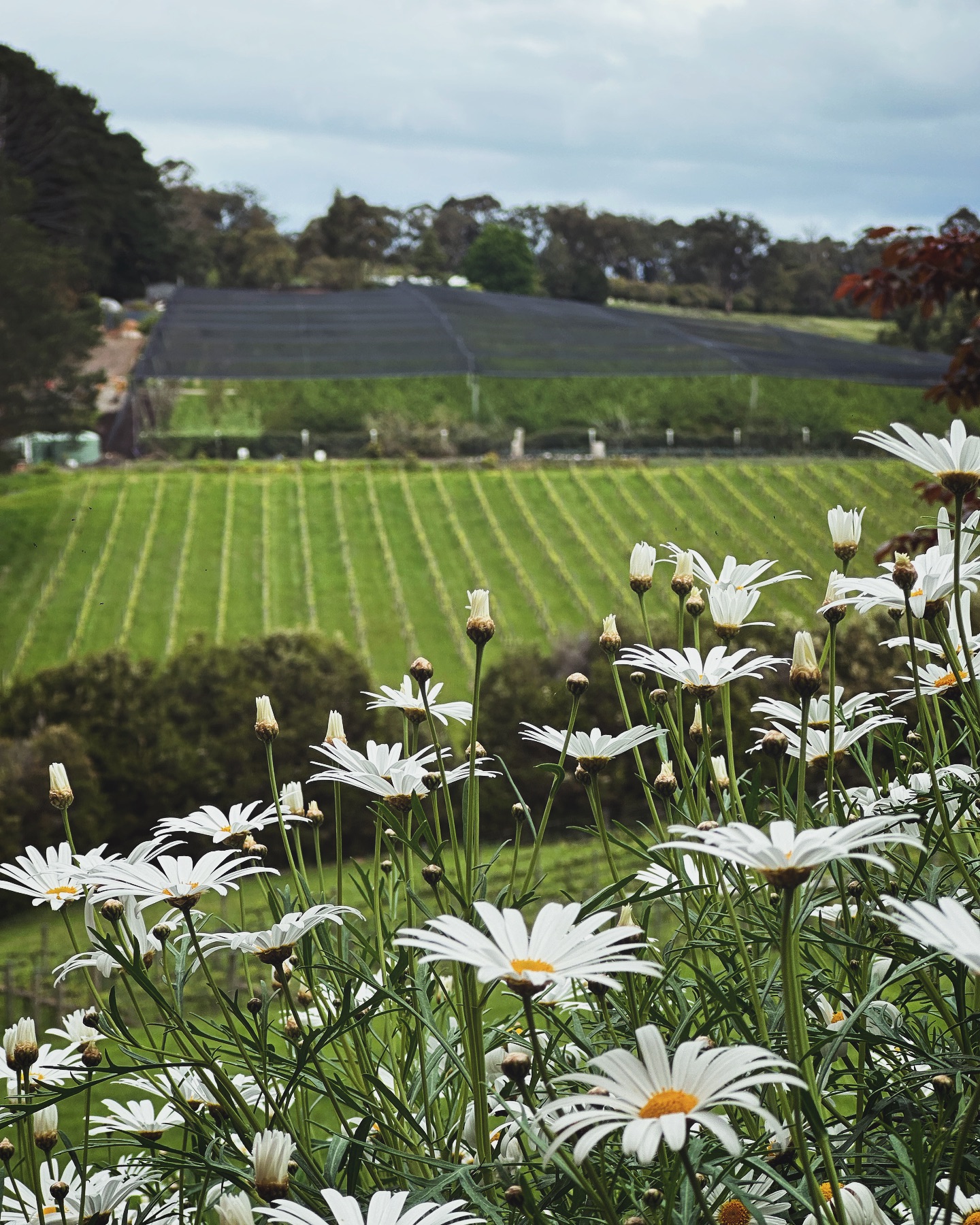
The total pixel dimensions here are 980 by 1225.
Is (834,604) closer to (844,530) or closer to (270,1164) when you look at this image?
(844,530)

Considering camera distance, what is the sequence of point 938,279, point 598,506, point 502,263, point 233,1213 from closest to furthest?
point 233,1213, point 938,279, point 598,506, point 502,263

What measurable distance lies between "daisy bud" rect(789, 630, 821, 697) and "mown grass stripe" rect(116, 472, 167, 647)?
922cm

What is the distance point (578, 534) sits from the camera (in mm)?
11594

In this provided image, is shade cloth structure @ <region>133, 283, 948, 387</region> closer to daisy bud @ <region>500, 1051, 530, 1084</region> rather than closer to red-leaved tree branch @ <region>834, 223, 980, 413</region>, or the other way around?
red-leaved tree branch @ <region>834, 223, 980, 413</region>

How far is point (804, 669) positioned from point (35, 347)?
38.0ft

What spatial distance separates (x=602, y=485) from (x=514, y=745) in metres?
6.40

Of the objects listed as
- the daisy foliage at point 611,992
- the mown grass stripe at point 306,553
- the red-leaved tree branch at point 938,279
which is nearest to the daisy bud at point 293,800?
the daisy foliage at point 611,992

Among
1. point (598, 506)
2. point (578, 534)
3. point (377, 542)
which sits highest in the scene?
point (598, 506)

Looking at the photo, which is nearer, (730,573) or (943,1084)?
(943,1084)

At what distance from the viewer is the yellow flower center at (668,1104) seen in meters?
0.44

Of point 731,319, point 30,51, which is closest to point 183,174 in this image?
point 30,51

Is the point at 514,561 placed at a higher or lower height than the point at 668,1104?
lower

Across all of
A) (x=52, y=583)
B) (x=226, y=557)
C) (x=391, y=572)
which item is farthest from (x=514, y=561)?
(x=52, y=583)

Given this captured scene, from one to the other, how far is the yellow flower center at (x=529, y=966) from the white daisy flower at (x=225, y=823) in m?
0.30
